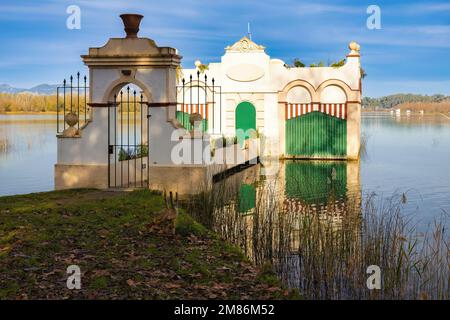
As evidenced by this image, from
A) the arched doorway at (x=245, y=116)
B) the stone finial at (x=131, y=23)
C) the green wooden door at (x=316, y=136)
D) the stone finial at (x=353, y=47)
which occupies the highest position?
the stone finial at (x=353, y=47)

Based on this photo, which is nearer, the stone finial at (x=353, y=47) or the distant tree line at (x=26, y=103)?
the stone finial at (x=353, y=47)

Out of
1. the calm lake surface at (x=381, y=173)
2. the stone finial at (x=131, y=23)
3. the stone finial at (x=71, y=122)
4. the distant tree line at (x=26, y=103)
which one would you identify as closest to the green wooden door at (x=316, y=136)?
the calm lake surface at (x=381, y=173)

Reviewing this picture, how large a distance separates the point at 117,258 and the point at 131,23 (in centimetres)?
813

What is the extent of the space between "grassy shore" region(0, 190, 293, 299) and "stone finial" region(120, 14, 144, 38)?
499cm

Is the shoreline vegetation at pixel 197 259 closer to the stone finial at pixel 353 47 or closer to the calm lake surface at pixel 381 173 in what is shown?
the calm lake surface at pixel 381 173

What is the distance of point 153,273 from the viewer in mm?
8305

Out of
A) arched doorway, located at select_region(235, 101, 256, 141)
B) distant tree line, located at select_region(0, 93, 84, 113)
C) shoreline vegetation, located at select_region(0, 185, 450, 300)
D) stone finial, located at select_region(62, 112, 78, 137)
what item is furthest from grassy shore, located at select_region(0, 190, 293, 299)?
distant tree line, located at select_region(0, 93, 84, 113)

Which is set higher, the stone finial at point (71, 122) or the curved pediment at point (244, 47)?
the curved pediment at point (244, 47)

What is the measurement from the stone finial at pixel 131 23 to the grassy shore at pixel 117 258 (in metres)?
4.99

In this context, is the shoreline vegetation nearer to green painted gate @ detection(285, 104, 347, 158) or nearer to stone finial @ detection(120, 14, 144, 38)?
stone finial @ detection(120, 14, 144, 38)

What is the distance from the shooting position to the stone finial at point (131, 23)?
51.1ft

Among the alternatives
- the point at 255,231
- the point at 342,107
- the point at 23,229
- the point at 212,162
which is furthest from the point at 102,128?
the point at 342,107

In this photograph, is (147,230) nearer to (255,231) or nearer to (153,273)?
(255,231)

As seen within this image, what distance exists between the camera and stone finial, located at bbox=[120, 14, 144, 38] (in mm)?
15570
